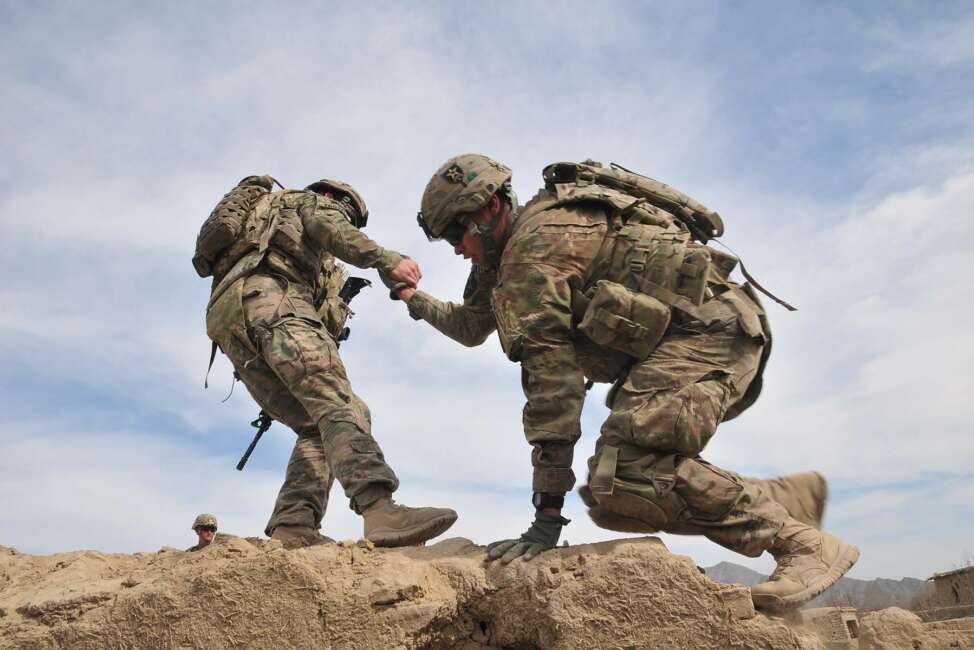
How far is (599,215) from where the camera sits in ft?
12.2

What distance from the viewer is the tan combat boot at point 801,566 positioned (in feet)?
9.96

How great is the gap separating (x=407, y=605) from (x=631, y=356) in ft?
4.60

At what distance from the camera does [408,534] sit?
11.6ft

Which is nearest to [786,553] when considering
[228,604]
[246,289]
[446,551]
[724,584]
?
[724,584]

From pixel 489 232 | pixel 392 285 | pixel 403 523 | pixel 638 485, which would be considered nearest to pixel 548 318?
pixel 489 232

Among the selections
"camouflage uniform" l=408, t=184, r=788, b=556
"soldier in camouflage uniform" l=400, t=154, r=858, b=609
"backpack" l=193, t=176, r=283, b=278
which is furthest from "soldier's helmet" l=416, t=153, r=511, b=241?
"backpack" l=193, t=176, r=283, b=278

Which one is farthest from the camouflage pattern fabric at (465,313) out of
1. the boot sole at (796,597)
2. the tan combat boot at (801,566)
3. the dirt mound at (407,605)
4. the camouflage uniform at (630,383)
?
the boot sole at (796,597)

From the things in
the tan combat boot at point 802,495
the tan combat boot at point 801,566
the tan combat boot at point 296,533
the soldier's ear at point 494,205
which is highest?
the soldier's ear at point 494,205

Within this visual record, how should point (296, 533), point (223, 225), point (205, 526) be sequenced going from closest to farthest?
point (296, 533) → point (223, 225) → point (205, 526)

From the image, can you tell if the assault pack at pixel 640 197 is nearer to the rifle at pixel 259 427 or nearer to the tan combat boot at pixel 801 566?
the tan combat boot at pixel 801 566

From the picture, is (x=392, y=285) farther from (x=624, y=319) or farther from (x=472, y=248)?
(x=624, y=319)

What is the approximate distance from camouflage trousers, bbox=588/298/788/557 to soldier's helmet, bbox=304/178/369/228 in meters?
2.51

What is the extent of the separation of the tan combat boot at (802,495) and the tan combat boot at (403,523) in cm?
137

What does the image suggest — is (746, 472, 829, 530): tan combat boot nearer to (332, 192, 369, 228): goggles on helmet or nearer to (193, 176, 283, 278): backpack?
(332, 192, 369, 228): goggles on helmet
